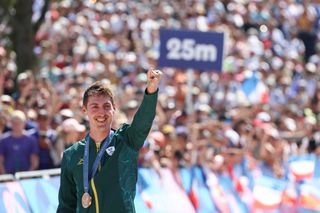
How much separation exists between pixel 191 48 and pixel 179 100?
166 cm

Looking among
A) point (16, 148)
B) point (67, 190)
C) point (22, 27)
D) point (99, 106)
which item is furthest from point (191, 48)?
point (99, 106)

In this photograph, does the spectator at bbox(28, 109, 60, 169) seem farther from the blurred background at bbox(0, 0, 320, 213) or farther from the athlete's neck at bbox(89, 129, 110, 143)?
the athlete's neck at bbox(89, 129, 110, 143)

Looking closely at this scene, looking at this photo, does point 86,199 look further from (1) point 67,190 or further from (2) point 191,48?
(2) point 191,48

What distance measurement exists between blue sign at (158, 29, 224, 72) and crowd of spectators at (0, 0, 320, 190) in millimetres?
746

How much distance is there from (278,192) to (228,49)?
24.9 ft

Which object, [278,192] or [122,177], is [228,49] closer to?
[278,192]

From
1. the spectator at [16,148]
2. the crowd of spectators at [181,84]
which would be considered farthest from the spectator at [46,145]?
the spectator at [16,148]

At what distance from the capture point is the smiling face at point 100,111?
520 cm

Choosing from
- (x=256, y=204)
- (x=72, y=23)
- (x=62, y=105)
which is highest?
(x=72, y=23)

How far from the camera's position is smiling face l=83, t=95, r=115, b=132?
5.20 m

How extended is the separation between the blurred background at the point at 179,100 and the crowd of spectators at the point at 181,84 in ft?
0.09

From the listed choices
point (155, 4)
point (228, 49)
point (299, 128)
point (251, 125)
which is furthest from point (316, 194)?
point (155, 4)

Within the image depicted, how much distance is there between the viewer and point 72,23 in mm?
18078

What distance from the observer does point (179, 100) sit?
14.9 m
